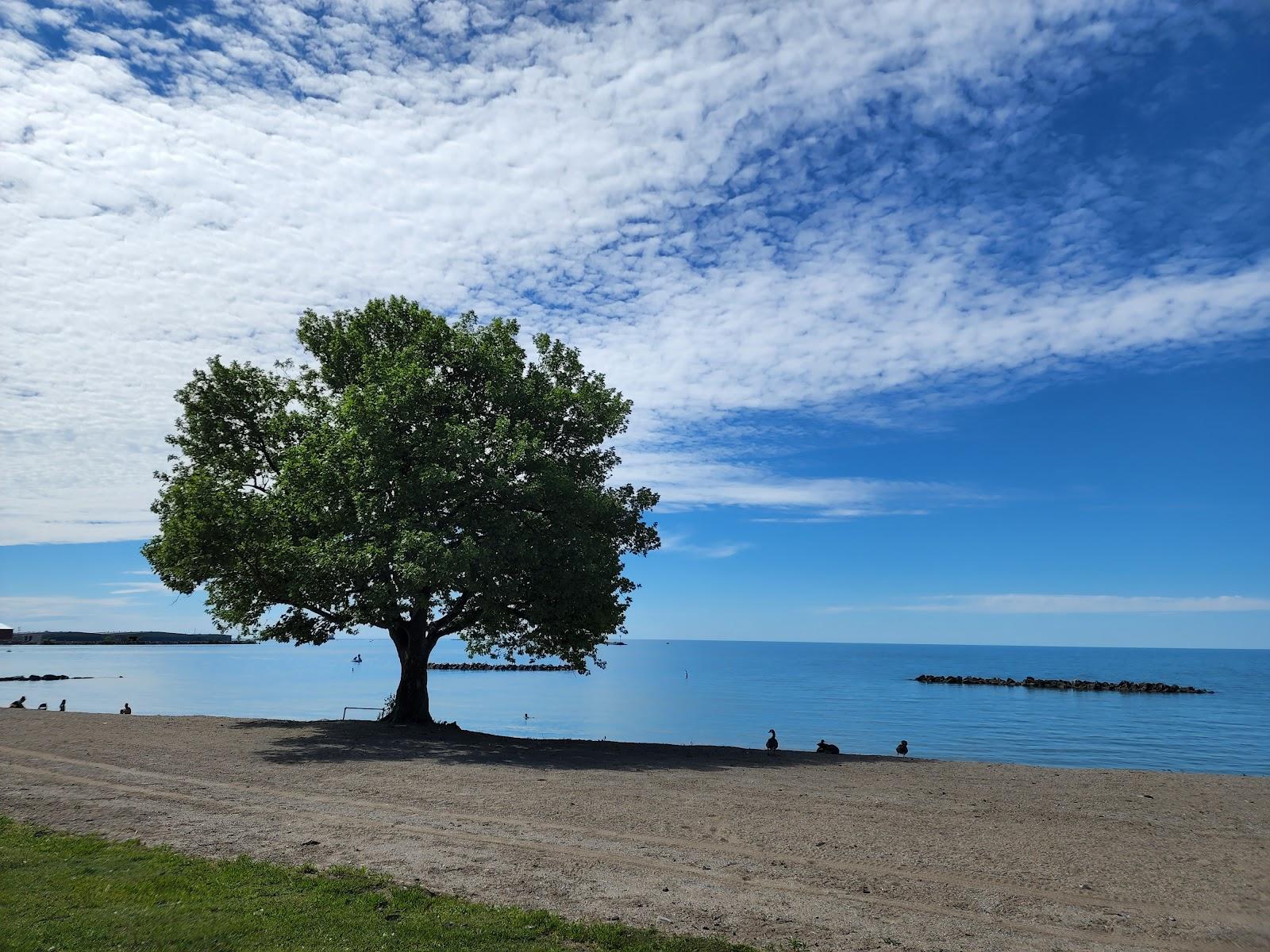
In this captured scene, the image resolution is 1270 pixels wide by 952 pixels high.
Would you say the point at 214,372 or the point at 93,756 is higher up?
the point at 214,372

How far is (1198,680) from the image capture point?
14912 centimetres

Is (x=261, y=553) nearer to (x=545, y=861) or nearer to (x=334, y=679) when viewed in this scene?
(x=545, y=861)

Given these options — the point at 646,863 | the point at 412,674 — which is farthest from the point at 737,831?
the point at 412,674

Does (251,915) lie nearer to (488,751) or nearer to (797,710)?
(488,751)

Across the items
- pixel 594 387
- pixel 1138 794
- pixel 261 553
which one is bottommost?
pixel 1138 794

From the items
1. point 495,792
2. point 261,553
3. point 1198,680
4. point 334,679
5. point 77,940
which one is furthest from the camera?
point 1198,680

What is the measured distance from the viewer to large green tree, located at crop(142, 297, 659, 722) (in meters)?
28.9

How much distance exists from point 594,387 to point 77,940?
90.0ft

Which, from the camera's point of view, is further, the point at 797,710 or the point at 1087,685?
the point at 1087,685

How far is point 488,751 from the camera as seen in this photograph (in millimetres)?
27438

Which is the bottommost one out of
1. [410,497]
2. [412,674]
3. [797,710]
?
[797,710]

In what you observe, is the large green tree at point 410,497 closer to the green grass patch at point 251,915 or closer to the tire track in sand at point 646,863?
the tire track in sand at point 646,863

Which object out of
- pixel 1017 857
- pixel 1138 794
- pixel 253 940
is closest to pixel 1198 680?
pixel 1138 794

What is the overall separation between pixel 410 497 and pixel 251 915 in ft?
65.8
